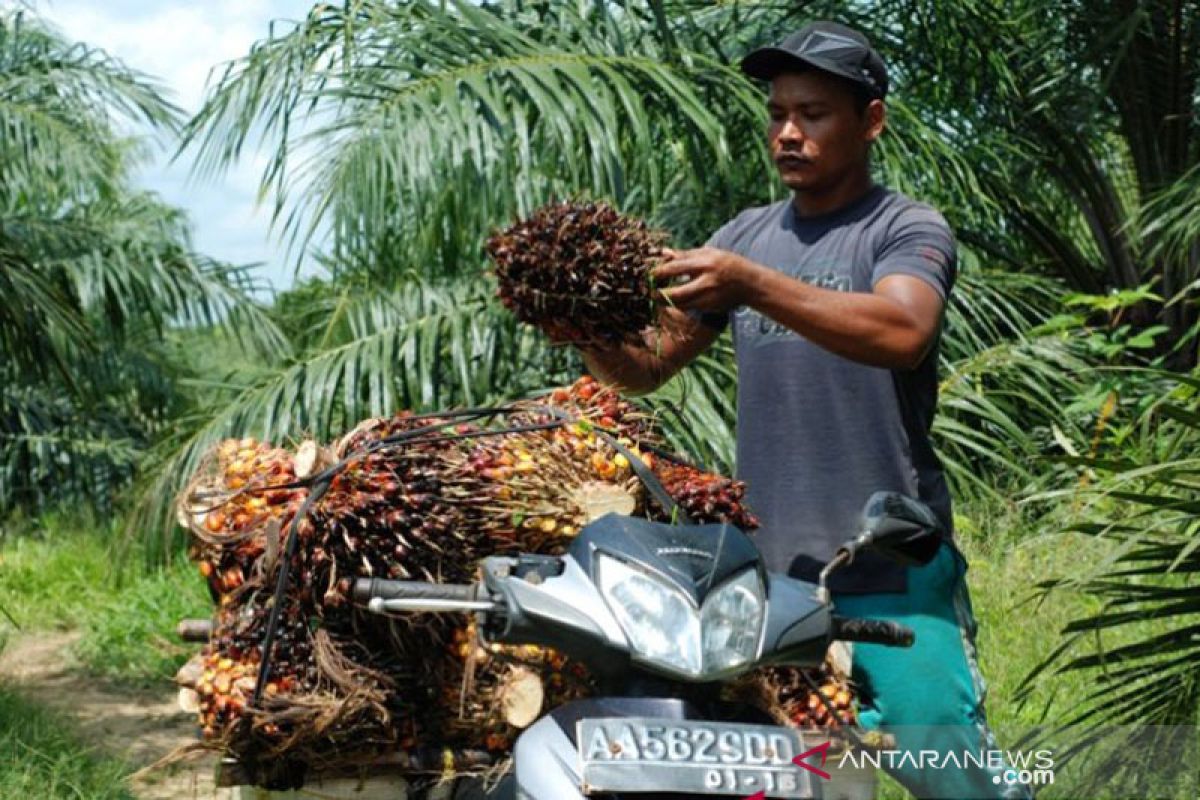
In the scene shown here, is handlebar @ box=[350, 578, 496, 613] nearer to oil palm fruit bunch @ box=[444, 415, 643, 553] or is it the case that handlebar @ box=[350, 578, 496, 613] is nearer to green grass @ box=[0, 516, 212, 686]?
oil palm fruit bunch @ box=[444, 415, 643, 553]

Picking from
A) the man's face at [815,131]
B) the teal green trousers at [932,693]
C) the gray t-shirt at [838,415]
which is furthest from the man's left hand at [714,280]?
the teal green trousers at [932,693]

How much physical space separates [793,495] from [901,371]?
293 mm

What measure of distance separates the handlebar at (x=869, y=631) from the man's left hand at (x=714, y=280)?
2.00 ft

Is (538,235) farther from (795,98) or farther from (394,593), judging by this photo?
(394,593)

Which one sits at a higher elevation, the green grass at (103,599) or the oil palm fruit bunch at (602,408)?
the oil palm fruit bunch at (602,408)

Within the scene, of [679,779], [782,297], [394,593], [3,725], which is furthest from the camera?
[3,725]

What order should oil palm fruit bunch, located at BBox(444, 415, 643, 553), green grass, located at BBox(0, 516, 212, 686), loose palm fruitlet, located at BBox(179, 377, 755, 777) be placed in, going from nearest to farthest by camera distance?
loose palm fruitlet, located at BBox(179, 377, 755, 777), oil palm fruit bunch, located at BBox(444, 415, 643, 553), green grass, located at BBox(0, 516, 212, 686)

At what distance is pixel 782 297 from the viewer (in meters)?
2.88

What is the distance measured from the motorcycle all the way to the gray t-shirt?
69 centimetres

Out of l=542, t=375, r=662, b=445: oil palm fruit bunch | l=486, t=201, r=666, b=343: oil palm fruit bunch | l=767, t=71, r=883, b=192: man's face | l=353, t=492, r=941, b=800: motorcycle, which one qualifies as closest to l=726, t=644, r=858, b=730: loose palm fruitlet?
l=353, t=492, r=941, b=800: motorcycle

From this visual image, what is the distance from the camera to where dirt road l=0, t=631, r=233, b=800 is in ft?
18.7

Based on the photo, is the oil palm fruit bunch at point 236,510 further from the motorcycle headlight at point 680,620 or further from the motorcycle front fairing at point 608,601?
the motorcycle headlight at point 680,620

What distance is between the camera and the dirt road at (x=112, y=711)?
5699 millimetres

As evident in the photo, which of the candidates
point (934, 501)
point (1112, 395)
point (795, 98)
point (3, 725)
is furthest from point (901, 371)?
point (3, 725)
